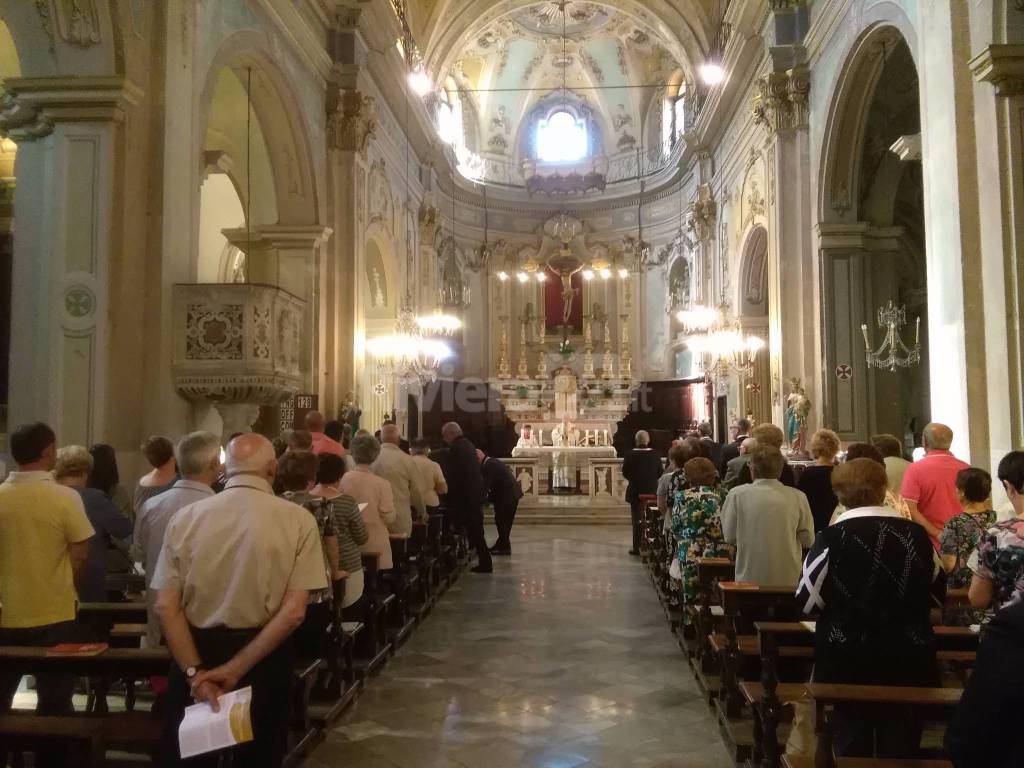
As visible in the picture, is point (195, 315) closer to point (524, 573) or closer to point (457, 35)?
point (524, 573)

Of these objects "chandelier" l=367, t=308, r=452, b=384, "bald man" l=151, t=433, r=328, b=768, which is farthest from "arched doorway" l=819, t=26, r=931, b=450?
"bald man" l=151, t=433, r=328, b=768

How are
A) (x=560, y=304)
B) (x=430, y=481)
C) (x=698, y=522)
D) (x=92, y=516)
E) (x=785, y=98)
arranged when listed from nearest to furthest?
(x=92, y=516) < (x=698, y=522) < (x=430, y=481) < (x=785, y=98) < (x=560, y=304)

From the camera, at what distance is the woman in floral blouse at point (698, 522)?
6.20 meters

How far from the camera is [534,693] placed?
5.52 metres

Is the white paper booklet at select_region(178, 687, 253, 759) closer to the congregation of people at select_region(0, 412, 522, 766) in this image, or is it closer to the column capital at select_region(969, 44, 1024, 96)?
the congregation of people at select_region(0, 412, 522, 766)

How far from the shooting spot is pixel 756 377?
1666 cm

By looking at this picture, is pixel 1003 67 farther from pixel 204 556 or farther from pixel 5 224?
pixel 5 224

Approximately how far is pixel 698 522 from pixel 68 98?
20.6 feet

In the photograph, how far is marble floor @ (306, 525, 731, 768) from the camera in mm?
4512

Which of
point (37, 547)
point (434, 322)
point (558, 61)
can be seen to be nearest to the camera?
point (37, 547)

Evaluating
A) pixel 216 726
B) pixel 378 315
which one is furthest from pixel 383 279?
pixel 216 726

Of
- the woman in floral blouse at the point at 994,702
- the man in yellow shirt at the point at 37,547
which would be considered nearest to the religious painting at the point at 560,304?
the man in yellow shirt at the point at 37,547

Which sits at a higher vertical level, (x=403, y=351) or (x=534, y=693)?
(x=403, y=351)

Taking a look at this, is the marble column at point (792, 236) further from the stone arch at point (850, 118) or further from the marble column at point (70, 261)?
the marble column at point (70, 261)
